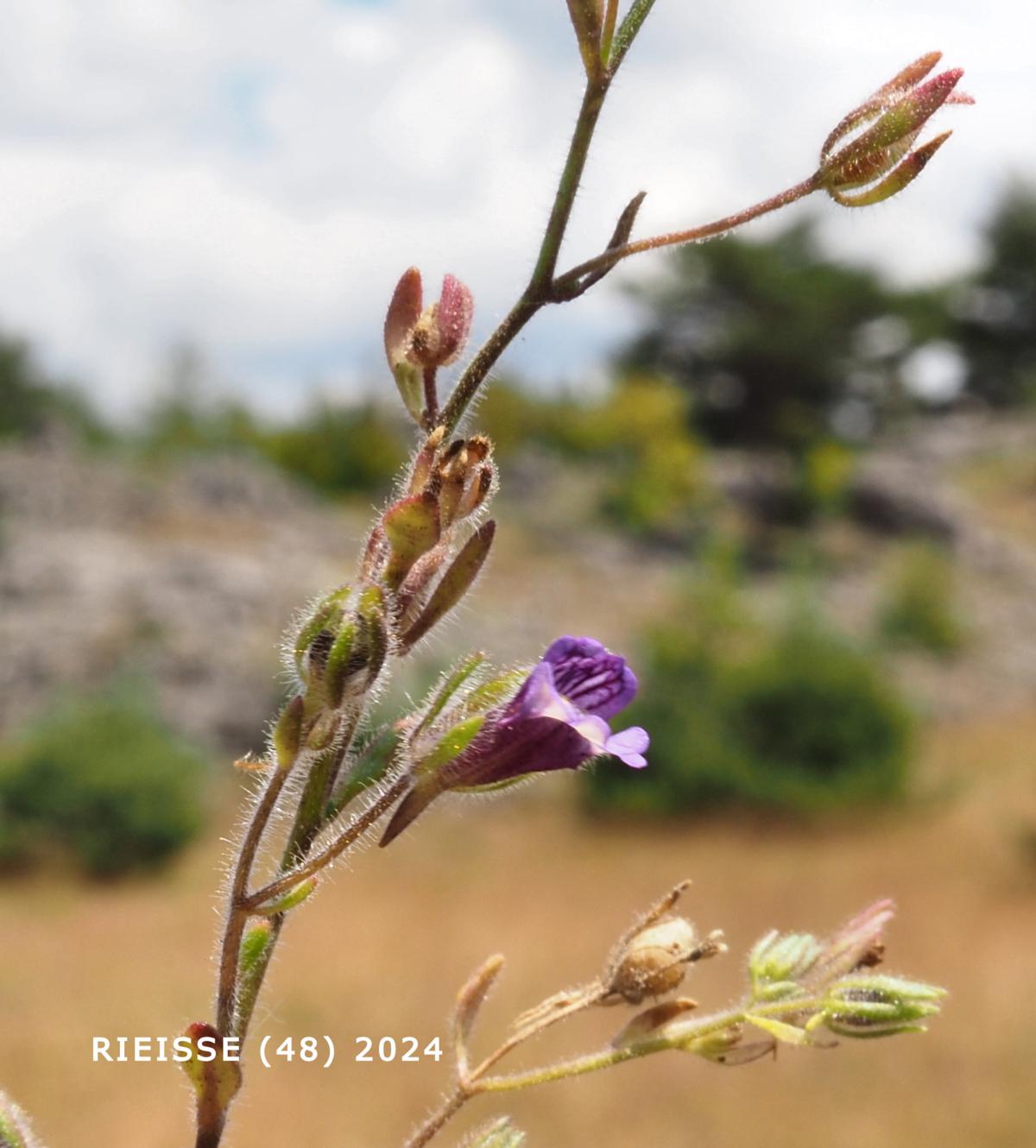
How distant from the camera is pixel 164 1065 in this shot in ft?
38.9

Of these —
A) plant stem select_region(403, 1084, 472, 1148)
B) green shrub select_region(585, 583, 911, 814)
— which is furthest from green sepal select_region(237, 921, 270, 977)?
green shrub select_region(585, 583, 911, 814)

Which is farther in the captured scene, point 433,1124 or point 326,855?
point 433,1124

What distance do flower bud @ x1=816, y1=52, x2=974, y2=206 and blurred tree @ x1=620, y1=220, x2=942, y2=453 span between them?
1338 inches

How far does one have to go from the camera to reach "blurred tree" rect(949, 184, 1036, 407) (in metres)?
42.2

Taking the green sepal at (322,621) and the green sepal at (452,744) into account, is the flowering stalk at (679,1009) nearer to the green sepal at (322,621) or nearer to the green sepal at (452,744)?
the green sepal at (452,744)

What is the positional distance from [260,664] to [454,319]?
66.6 ft

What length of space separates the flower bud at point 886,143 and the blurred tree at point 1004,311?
140 ft

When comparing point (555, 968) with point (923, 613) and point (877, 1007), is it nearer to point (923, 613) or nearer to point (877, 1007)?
point (877, 1007)

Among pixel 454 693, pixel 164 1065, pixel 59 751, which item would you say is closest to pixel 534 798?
pixel 59 751

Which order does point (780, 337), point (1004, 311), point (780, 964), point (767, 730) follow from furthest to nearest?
1. point (1004, 311)
2. point (780, 337)
3. point (767, 730)
4. point (780, 964)

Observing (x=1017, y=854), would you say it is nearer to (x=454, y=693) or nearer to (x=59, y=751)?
(x=59, y=751)

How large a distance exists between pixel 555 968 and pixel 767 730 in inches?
249

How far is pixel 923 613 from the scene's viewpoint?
25.6 m

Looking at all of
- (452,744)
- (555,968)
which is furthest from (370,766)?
(555,968)
